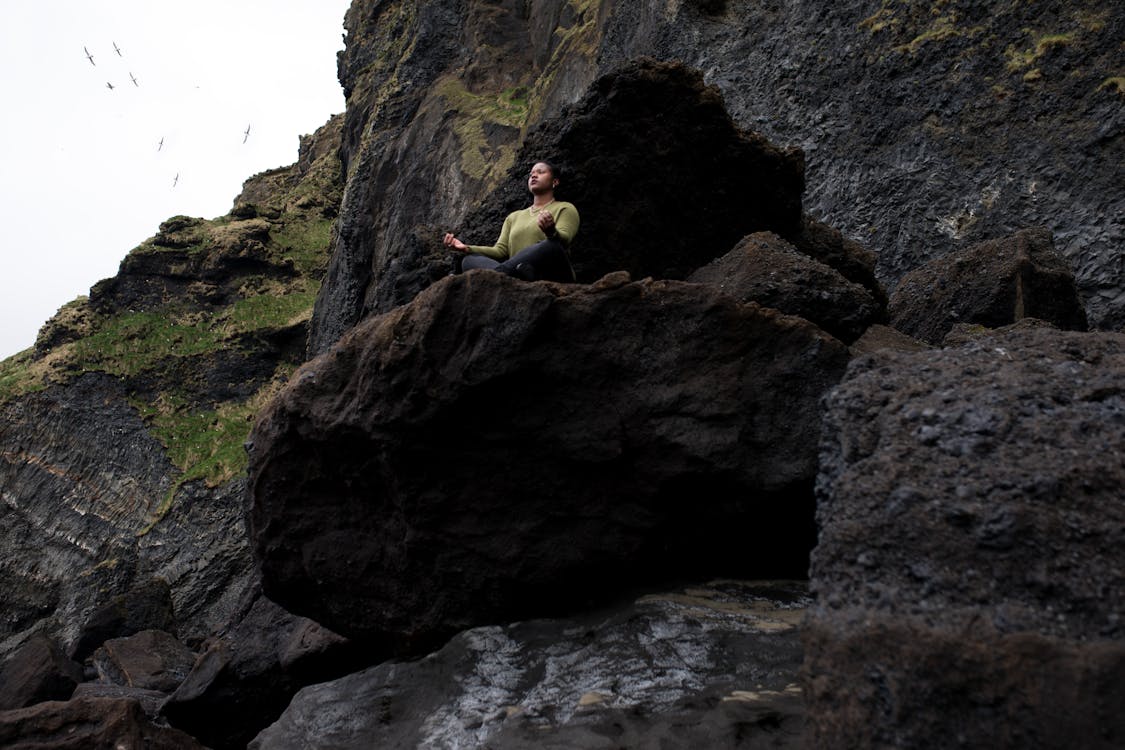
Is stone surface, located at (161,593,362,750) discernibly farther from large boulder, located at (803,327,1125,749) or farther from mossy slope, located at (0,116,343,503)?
mossy slope, located at (0,116,343,503)

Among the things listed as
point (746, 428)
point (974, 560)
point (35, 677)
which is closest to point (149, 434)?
point (35, 677)


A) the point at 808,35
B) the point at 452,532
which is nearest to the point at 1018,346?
the point at 452,532

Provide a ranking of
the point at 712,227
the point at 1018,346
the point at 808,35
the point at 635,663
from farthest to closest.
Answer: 1. the point at 808,35
2. the point at 712,227
3. the point at 635,663
4. the point at 1018,346

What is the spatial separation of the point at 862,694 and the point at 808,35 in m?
12.6

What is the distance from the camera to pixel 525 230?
20.3ft

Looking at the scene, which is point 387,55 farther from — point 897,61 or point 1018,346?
point 1018,346

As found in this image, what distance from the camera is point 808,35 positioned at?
13.2 m

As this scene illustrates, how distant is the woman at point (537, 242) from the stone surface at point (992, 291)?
3814 millimetres

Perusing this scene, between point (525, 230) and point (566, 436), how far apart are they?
199 cm

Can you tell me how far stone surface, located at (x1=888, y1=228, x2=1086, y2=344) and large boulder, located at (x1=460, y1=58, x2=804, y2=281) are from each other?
1969mm

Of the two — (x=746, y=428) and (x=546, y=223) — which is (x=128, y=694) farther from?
(x=746, y=428)

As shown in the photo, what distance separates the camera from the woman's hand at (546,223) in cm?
551

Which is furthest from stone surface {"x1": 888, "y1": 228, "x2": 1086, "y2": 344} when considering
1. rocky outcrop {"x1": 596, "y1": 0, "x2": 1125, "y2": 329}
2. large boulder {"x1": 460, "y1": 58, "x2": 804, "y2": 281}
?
large boulder {"x1": 460, "y1": 58, "x2": 804, "y2": 281}

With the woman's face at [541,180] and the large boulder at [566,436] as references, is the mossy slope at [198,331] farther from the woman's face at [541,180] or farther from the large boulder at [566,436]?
the large boulder at [566,436]
